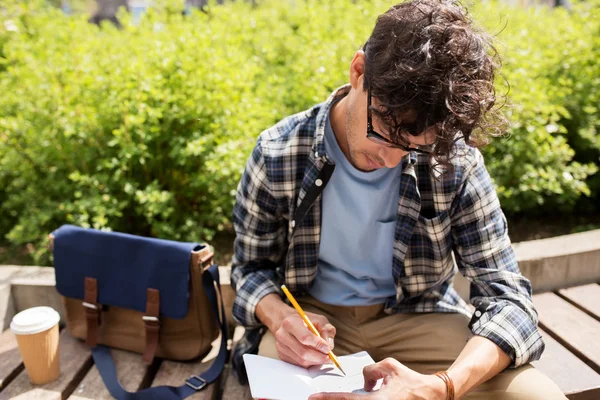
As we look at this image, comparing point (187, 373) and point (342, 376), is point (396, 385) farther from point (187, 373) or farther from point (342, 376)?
point (187, 373)

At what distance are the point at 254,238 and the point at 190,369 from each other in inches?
24.5

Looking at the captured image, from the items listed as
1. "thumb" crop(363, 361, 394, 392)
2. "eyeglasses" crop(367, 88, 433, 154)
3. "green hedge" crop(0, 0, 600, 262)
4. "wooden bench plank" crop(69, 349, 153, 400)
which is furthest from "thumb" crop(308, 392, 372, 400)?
"green hedge" crop(0, 0, 600, 262)

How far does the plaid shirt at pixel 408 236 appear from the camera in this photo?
6.34 feet

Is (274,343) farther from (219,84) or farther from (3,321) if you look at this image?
(219,84)

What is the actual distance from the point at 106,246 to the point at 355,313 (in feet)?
3.35

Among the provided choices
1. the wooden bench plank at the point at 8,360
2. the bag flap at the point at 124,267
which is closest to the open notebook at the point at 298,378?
the bag flap at the point at 124,267

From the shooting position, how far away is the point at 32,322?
206 cm

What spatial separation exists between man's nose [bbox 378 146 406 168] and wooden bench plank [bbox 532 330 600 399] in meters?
1.07

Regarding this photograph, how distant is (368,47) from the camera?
177 cm

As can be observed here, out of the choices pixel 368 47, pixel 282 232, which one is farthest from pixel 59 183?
pixel 368 47

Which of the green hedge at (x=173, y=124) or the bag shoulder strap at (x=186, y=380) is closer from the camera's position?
the bag shoulder strap at (x=186, y=380)

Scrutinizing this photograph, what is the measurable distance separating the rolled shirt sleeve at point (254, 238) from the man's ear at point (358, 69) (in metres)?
0.44

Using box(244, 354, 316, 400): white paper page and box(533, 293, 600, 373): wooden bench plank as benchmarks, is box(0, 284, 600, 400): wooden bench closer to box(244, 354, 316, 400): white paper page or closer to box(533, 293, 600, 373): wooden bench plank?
box(533, 293, 600, 373): wooden bench plank

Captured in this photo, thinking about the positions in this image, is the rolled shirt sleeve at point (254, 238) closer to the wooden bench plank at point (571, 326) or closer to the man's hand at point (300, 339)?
the man's hand at point (300, 339)
